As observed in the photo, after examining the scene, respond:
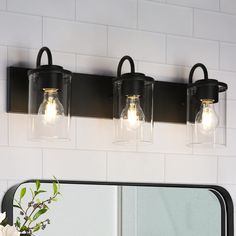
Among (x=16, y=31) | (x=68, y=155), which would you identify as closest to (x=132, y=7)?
(x=16, y=31)

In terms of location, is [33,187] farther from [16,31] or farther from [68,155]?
[16,31]

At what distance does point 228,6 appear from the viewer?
2.07 meters

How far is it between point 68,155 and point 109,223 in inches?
9.4

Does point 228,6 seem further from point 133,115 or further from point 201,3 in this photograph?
point 133,115

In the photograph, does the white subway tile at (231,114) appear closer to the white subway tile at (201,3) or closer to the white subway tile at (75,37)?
the white subway tile at (201,3)

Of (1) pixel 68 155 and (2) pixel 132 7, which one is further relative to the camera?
(2) pixel 132 7

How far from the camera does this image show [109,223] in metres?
1.82

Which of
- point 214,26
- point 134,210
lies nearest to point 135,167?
point 134,210

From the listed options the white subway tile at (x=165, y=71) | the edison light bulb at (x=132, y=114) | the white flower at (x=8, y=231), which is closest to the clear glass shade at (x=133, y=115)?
the edison light bulb at (x=132, y=114)

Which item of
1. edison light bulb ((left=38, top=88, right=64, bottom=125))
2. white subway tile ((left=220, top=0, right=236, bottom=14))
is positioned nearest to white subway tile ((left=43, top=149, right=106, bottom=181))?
edison light bulb ((left=38, top=88, right=64, bottom=125))

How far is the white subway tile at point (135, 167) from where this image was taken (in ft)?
5.97

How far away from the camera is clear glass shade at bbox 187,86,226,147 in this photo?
6.03 ft

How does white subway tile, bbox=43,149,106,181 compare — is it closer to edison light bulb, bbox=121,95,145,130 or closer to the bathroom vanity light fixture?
edison light bulb, bbox=121,95,145,130

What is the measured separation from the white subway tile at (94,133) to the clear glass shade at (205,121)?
21cm
